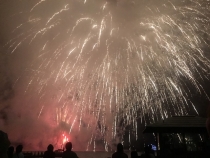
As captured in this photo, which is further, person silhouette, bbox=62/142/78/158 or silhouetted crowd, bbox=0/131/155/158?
person silhouette, bbox=62/142/78/158

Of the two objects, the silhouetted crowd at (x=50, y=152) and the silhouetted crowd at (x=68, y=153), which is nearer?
the silhouetted crowd at (x=50, y=152)

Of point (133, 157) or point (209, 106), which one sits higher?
point (209, 106)

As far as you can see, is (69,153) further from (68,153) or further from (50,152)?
(50,152)

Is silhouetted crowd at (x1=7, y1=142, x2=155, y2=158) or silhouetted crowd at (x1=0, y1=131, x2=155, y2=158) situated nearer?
silhouetted crowd at (x1=0, y1=131, x2=155, y2=158)

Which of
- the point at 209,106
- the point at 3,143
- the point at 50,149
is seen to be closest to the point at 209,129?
the point at 209,106

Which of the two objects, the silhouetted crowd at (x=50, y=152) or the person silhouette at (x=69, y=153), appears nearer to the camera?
the silhouetted crowd at (x=50, y=152)

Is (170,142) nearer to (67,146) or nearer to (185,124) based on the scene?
(185,124)

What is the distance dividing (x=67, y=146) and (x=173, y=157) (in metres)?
Result: 8.63

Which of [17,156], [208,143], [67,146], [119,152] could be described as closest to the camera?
[67,146]

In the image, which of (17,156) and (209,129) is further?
(17,156)

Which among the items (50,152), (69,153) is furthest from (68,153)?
(50,152)

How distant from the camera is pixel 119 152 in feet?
21.5

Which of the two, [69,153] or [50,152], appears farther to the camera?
[50,152]

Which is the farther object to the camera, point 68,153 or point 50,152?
point 50,152
